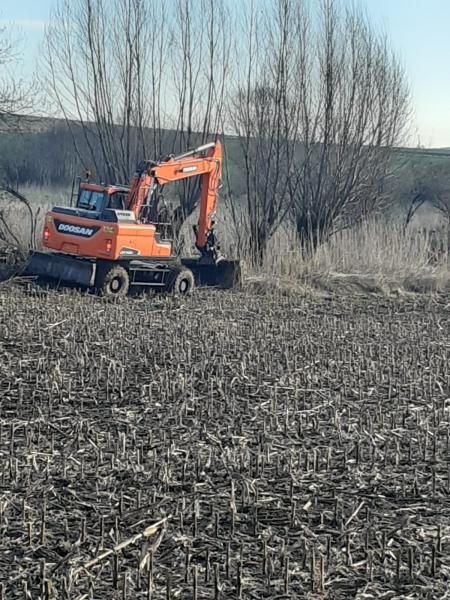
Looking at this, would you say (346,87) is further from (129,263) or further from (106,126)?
(129,263)

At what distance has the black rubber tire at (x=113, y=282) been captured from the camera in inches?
579

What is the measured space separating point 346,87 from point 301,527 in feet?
57.0

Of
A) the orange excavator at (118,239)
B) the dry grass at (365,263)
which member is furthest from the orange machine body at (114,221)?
the dry grass at (365,263)

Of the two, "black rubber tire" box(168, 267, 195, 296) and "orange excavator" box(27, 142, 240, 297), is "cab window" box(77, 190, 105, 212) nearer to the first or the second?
"orange excavator" box(27, 142, 240, 297)

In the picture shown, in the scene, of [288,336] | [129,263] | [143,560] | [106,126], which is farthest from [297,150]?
[143,560]

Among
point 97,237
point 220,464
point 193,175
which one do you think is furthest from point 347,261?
point 220,464

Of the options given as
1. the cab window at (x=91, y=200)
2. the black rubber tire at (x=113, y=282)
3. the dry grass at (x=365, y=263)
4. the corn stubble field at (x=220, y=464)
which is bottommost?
the corn stubble field at (x=220, y=464)

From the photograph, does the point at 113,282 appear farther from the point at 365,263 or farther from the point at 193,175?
the point at 365,263

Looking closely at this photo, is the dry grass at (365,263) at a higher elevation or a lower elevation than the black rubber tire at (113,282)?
higher

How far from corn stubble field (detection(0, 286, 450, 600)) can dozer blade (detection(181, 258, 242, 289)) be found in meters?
5.38

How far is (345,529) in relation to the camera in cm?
507

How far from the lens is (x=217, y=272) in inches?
686

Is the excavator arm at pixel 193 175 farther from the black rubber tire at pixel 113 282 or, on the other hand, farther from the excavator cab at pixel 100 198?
the black rubber tire at pixel 113 282

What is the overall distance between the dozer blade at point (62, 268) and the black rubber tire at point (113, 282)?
160mm
